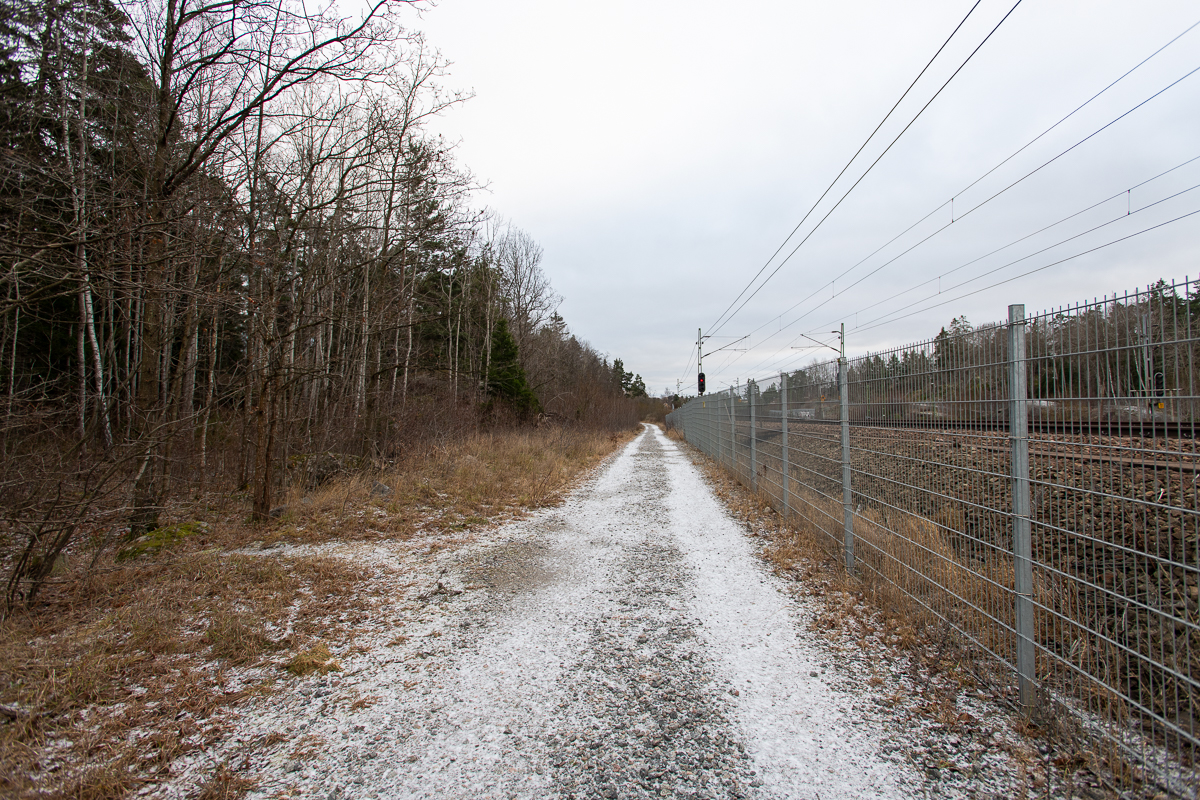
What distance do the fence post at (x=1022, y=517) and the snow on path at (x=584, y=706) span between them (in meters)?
0.79

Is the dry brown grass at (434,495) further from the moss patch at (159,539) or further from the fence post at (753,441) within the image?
the fence post at (753,441)

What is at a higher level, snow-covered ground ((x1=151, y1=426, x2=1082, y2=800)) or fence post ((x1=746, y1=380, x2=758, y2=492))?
fence post ((x1=746, y1=380, x2=758, y2=492))

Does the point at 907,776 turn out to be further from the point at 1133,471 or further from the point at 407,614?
the point at 407,614

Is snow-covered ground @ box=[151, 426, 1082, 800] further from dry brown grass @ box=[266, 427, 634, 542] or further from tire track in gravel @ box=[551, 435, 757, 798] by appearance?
dry brown grass @ box=[266, 427, 634, 542]

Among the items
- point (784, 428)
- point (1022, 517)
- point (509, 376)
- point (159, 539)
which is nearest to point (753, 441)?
point (784, 428)

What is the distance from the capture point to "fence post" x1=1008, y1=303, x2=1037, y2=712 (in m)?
2.50

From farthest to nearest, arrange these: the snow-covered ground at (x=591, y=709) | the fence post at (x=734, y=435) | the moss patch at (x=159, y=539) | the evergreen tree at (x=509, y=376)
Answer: the evergreen tree at (x=509, y=376), the fence post at (x=734, y=435), the moss patch at (x=159, y=539), the snow-covered ground at (x=591, y=709)

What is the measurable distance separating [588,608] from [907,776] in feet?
7.84

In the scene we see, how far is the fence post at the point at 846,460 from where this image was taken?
4.64 metres

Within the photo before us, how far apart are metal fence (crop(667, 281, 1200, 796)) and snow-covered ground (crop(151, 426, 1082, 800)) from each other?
0.58m

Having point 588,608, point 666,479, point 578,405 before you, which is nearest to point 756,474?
point 666,479

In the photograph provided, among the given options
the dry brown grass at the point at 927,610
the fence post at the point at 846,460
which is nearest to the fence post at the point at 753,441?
the dry brown grass at the point at 927,610

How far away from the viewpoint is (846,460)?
4.63 meters

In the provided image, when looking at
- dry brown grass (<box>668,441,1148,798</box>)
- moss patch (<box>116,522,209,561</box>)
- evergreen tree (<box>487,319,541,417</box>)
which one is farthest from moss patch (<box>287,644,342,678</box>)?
evergreen tree (<box>487,319,541,417</box>)
